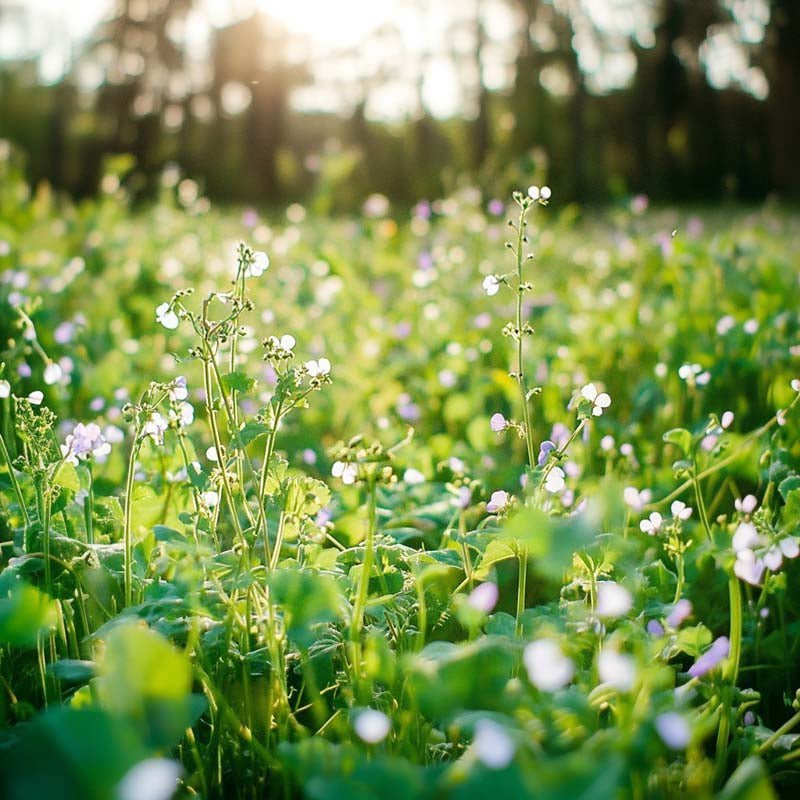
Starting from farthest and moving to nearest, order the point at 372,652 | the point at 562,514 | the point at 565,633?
the point at 562,514
the point at 565,633
the point at 372,652

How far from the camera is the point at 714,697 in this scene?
109 cm

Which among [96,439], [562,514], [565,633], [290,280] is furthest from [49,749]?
[290,280]

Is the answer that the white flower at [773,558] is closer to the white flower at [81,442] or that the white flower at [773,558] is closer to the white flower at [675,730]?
the white flower at [675,730]

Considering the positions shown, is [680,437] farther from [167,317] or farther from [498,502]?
[167,317]

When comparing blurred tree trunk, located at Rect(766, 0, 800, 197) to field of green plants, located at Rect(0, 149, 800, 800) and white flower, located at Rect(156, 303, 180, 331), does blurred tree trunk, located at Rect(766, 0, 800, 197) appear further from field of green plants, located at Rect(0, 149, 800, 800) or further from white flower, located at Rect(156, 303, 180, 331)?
white flower, located at Rect(156, 303, 180, 331)

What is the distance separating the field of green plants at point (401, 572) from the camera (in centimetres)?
72

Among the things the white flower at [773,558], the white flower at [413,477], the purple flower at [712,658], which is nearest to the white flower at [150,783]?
the purple flower at [712,658]

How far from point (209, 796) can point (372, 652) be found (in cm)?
32

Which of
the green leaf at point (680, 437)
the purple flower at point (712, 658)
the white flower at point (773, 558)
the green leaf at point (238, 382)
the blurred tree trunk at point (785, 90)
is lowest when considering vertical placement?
the purple flower at point (712, 658)

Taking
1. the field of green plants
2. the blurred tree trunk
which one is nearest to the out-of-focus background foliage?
the blurred tree trunk

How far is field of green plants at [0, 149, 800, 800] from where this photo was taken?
72 centimetres

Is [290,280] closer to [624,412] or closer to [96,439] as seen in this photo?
[624,412]

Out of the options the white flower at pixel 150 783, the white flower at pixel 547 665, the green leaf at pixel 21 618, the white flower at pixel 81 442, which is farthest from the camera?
the white flower at pixel 81 442

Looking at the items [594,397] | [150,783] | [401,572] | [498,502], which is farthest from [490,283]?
[150,783]
